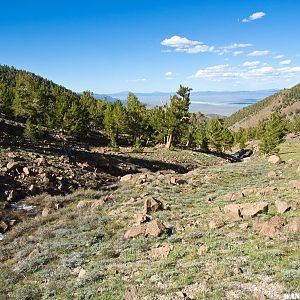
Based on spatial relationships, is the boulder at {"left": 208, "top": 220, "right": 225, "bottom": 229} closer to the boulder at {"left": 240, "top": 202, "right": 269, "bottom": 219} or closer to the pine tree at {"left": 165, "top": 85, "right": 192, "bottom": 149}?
the boulder at {"left": 240, "top": 202, "right": 269, "bottom": 219}

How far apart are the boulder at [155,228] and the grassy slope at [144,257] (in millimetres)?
318

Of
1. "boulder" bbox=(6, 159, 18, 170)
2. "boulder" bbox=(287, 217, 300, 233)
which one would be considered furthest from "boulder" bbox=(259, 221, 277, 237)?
"boulder" bbox=(6, 159, 18, 170)

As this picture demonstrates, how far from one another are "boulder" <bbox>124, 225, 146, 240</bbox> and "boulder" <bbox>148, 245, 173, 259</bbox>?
181 cm

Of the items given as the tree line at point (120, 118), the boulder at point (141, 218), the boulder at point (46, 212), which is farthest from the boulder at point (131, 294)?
the tree line at point (120, 118)

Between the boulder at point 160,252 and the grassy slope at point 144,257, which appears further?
the boulder at point 160,252

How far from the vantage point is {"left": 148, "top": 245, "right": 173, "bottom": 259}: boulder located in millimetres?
12913

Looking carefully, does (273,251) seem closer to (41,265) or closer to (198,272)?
(198,272)

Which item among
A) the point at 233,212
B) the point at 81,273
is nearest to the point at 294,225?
the point at 233,212

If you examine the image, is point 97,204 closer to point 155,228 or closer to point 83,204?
point 83,204

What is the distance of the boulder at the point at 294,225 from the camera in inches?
512

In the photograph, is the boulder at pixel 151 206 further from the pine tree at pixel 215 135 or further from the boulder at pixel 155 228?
the pine tree at pixel 215 135

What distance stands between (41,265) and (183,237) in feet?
19.9

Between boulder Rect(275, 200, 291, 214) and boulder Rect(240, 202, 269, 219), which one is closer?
boulder Rect(275, 200, 291, 214)

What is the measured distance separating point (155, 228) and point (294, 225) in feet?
19.3
